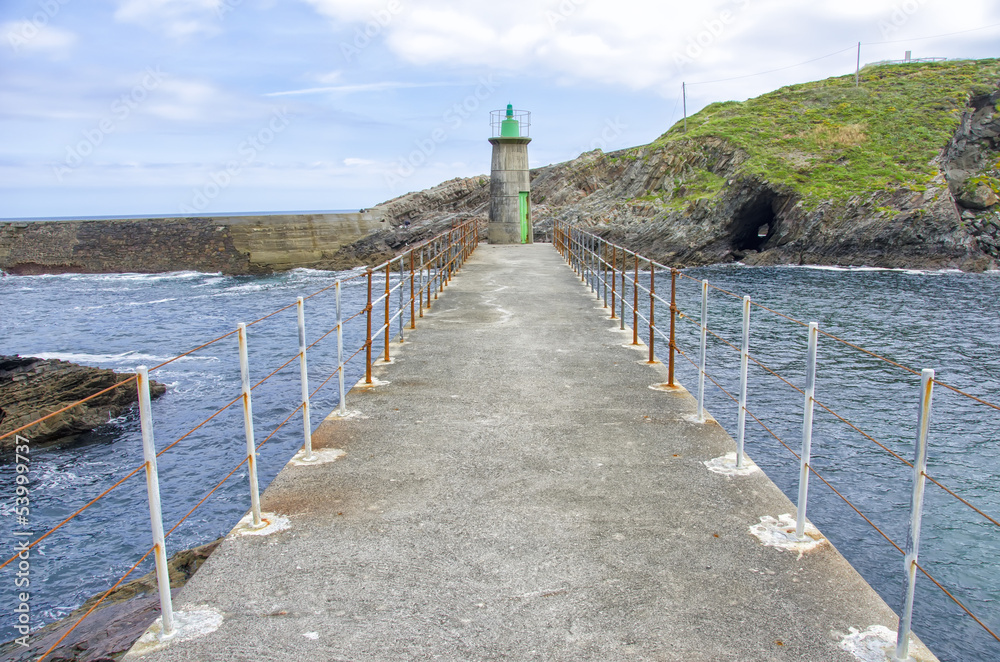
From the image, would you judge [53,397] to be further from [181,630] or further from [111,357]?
[181,630]

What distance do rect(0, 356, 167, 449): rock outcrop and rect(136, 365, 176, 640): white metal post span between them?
35.2 feet

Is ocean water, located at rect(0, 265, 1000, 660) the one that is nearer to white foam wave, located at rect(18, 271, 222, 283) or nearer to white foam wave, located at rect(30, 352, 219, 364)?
white foam wave, located at rect(30, 352, 219, 364)

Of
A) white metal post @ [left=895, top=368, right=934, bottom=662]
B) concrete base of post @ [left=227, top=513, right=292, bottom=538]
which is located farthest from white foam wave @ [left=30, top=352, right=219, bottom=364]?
white metal post @ [left=895, top=368, right=934, bottom=662]

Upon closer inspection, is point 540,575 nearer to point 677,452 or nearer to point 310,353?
point 677,452

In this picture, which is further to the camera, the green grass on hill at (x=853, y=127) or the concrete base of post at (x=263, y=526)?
the green grass on hill at (x=853, y=127)

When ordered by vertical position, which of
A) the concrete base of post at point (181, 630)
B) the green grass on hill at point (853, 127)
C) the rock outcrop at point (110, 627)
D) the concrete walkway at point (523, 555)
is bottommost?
the rock outcrop at point (110, 627)

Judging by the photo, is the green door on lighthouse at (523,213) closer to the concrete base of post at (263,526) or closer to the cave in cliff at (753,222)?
the cave in cliff at (753,222)

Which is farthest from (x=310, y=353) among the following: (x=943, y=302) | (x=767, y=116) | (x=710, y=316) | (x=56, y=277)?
(x=767, y=116)

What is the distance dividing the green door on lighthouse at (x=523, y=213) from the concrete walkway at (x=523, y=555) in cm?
2130

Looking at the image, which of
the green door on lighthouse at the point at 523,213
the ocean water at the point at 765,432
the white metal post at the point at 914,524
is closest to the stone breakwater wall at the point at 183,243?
the ocean water at the point at 765,432

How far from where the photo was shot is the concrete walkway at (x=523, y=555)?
3.18 meters

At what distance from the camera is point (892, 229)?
120ft

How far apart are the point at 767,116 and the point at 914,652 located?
51873 mm

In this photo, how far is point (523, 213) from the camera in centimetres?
2772
